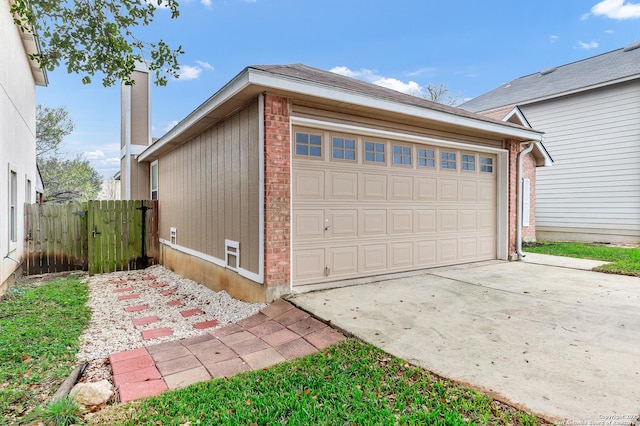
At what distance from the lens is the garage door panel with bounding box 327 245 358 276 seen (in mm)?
5324

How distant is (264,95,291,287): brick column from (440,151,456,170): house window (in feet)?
11.4

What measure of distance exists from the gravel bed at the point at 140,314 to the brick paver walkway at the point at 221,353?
21 cm

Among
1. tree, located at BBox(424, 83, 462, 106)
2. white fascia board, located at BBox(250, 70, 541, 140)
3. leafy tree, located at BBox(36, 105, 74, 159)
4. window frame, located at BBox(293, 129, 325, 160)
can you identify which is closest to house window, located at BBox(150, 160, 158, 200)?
window frame, located at BBox(293, 129, 325, 160)

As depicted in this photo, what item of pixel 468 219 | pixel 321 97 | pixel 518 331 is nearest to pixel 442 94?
pixel 468 219

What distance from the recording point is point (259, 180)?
180 inches

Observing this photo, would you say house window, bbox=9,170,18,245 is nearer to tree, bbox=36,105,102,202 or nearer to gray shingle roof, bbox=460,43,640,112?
tree, bbox=36,105,102,202

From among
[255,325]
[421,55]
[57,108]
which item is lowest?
[255,325]

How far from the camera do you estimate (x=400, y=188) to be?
6.12 m

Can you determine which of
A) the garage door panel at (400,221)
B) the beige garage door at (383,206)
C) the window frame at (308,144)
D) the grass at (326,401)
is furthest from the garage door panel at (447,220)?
the grass at (326,401)

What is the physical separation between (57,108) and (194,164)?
15.9m

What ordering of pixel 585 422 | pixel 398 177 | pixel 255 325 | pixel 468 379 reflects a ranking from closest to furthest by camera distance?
pixel 585 422, pixel 468 379, pixel 255 325, pixel 398 177

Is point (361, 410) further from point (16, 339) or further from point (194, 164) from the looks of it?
point (194, 164)

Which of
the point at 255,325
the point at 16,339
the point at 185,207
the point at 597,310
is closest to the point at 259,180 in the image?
the point at 255,325

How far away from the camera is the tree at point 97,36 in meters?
3.85
